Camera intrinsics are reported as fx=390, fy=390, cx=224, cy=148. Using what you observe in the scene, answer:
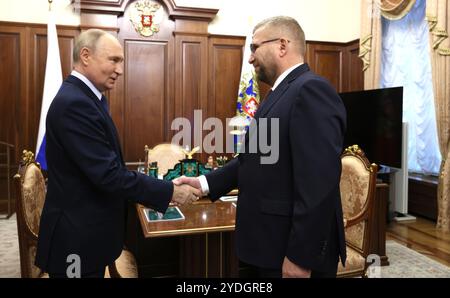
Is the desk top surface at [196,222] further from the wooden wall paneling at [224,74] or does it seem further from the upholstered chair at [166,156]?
the wooden wall paneling at [224,74]

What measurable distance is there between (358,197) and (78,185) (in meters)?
1.75

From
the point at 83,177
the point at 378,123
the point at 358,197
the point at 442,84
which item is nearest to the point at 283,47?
the point at 83,177

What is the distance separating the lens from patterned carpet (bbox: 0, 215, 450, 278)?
325 centimetres

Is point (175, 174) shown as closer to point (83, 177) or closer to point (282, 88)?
point (83, 177)

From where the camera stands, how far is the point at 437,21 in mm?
4590

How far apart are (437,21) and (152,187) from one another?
4.32 meters

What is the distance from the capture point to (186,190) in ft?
6.81

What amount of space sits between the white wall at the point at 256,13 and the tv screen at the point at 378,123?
5.65 feet

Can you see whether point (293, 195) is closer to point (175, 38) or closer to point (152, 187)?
point (152, 187)

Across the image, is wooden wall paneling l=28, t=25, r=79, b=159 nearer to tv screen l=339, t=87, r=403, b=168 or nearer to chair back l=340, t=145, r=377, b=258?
tv screen l=339, t=87, r=403, b=168

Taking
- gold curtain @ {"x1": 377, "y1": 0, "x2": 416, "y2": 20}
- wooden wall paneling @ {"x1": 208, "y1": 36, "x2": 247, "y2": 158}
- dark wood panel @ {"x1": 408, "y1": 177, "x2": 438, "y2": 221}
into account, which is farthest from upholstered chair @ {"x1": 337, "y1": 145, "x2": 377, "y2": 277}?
wooden wall paneling @ {"x1": 208, "y1": 36, "x2": 247, "y2": 158}

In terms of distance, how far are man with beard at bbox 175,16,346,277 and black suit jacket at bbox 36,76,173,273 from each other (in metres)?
0.56

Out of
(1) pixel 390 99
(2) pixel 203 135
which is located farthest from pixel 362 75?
(2) pixel 203 135

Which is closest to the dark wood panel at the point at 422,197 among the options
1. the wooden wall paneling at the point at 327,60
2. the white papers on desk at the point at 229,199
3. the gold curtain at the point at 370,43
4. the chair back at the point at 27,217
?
the gold curtain at the point at 370,43
